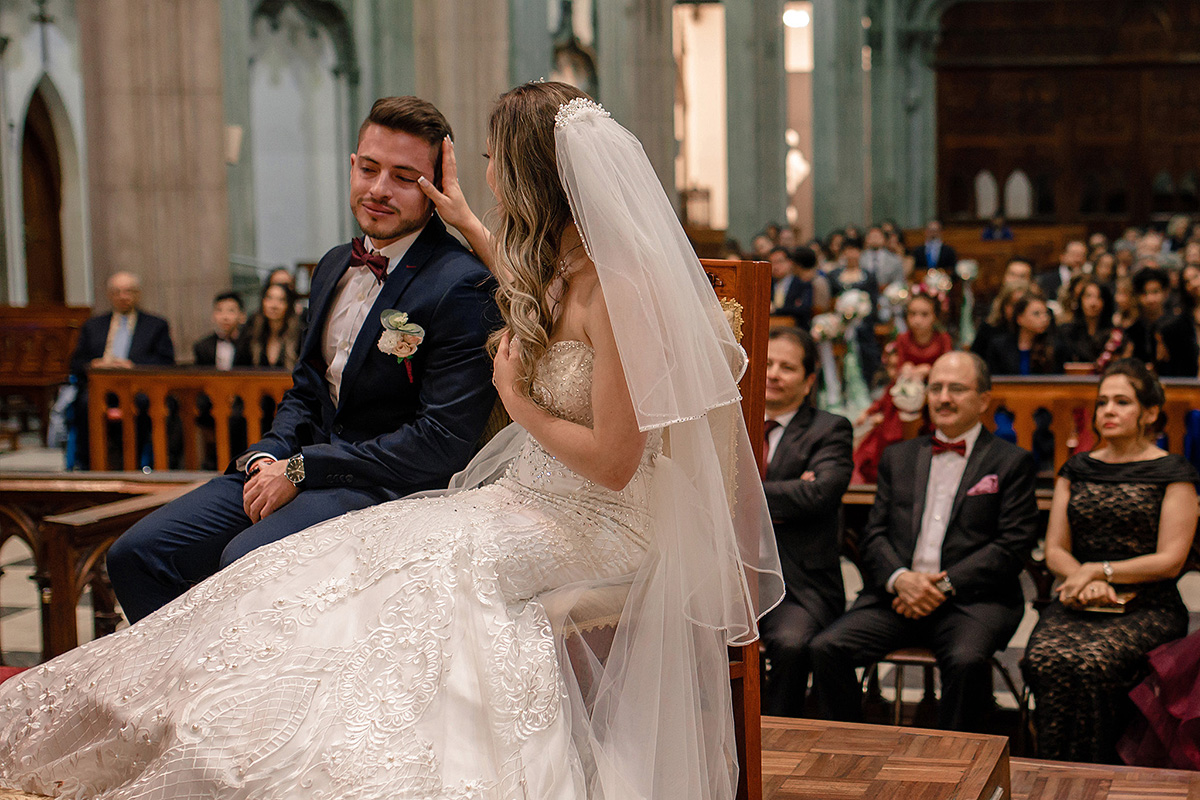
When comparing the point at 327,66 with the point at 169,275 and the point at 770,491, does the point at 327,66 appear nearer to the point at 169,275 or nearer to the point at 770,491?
the point at 169,275

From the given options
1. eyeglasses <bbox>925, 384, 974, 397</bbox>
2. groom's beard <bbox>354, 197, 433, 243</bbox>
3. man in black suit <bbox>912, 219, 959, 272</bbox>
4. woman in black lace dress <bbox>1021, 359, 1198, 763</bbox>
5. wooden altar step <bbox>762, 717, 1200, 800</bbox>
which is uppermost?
man in black suit <bbox>912, 219, 959, 272</bbox>

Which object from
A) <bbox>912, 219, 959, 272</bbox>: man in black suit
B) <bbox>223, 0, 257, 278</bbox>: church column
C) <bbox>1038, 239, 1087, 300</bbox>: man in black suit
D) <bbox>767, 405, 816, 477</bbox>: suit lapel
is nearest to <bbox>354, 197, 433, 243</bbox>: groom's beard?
<bbox>767, 405, 816, 477</bbox>: suit lapel

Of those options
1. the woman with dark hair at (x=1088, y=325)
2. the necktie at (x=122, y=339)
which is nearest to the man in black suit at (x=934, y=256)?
the woman with dark hair at (x=1088, y=325)

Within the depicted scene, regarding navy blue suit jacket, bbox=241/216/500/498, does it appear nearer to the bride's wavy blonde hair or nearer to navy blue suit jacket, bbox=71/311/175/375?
the bride's wavy blonde hair

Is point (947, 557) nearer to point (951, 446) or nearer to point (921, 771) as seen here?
point (951, 446)

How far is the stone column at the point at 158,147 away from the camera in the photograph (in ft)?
32.8

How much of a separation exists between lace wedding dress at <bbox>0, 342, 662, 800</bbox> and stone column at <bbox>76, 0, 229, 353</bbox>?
7647 mm

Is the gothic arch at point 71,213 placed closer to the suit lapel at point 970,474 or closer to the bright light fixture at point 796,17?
the suit lapel at point 970,474

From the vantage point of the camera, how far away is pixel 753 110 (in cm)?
2491

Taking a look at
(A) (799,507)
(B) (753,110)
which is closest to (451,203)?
(A) (799,507)

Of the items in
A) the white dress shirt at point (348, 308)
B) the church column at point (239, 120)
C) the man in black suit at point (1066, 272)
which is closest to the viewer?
the white dress shirt at point (348, 308)

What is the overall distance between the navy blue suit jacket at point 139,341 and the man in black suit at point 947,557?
21.1 ft

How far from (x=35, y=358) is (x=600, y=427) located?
1236 cm

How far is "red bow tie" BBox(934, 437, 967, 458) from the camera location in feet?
16.1
